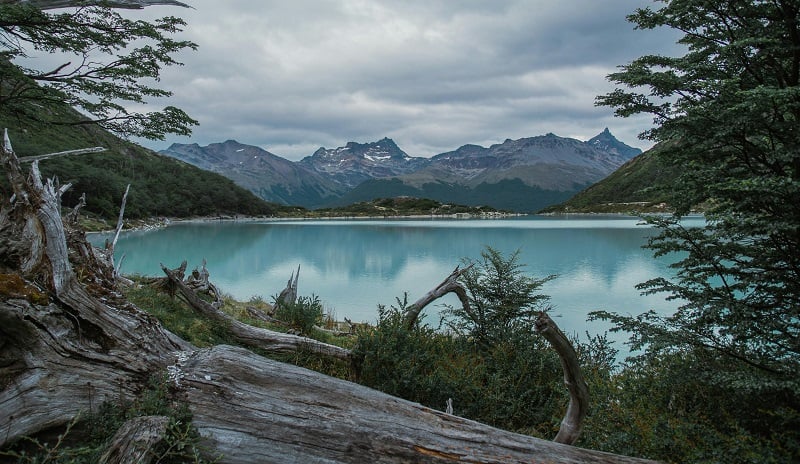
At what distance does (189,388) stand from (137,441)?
0.96 meters

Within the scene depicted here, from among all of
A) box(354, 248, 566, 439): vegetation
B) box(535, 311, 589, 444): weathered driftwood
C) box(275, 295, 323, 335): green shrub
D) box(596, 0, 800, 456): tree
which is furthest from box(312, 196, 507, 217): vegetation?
box(535, 311, 589, 444): weathered driftwood

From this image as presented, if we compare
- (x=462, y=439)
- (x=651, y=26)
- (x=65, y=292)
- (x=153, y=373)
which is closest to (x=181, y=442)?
(x=153, y=373)

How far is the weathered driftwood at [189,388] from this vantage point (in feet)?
11.8

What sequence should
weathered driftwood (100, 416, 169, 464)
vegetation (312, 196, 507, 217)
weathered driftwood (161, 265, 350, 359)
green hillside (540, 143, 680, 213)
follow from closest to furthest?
weathered driftwood (100, 416, 169, 464) < weathered driftwood (161, 265, 350, 359) < green hillside (540, 143, 680, 213) < vegetation (312, 196, 507, 217)

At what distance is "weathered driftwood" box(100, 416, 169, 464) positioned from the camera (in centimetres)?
307

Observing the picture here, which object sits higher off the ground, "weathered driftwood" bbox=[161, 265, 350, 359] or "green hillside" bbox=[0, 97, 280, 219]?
"green hillside" bbox=[0, 97, 280, 219]

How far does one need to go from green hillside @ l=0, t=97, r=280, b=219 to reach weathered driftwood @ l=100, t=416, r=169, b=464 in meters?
12.0

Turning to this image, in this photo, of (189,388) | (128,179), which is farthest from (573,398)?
(128,179)

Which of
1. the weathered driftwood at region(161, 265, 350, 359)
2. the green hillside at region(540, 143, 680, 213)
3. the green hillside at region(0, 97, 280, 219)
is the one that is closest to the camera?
the weathered driftwood at region(161, 265, 350, 359)

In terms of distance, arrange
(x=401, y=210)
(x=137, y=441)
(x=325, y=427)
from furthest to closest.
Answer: (x=401, y=210)
(x=325, y=427)
(x=137, y=441)

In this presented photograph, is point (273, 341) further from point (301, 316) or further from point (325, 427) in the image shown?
point (325, 427)

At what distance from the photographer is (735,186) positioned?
475 cm

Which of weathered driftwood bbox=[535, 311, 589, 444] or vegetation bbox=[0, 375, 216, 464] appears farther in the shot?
weathered driftwood bbox=[535, 311, 589, 444]

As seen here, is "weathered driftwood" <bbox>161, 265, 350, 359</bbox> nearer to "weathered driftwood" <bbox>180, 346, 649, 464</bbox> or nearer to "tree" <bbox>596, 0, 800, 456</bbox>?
"weathered driftwood" <bbox>180, 346, 649, 464</bbox>
